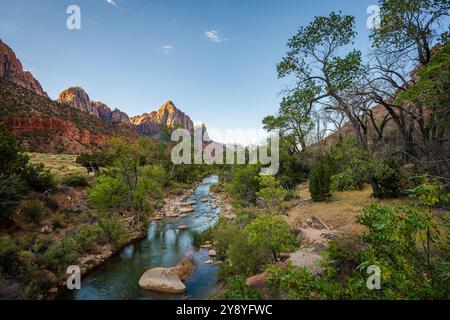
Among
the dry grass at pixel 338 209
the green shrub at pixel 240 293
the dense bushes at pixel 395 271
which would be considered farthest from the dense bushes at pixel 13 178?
the dry grass at pixel 338 209

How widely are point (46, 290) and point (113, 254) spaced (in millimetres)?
3468

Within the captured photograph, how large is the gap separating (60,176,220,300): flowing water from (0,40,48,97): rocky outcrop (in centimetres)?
8416

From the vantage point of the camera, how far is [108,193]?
14.3 meters

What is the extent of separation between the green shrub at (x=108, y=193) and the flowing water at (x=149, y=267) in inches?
112

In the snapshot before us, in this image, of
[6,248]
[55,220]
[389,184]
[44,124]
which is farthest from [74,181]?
[44,124]

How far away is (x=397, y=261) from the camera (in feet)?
12.0

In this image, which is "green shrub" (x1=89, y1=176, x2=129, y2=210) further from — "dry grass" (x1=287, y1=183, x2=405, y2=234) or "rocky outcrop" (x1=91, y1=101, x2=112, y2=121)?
"rocky outcrop" (x1=91, y1=101, x2=112, y2=121)

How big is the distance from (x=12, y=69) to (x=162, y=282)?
104419 millimetres

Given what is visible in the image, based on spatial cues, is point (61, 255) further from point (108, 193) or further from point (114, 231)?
Result: point (108, 193)

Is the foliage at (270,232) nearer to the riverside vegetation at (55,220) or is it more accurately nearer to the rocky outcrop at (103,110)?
the riverside vegetation at (55,220)

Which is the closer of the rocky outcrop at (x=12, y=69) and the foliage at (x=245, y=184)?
the foliage at (x=245, y=184)

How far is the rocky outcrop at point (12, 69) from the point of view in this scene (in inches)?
2899
